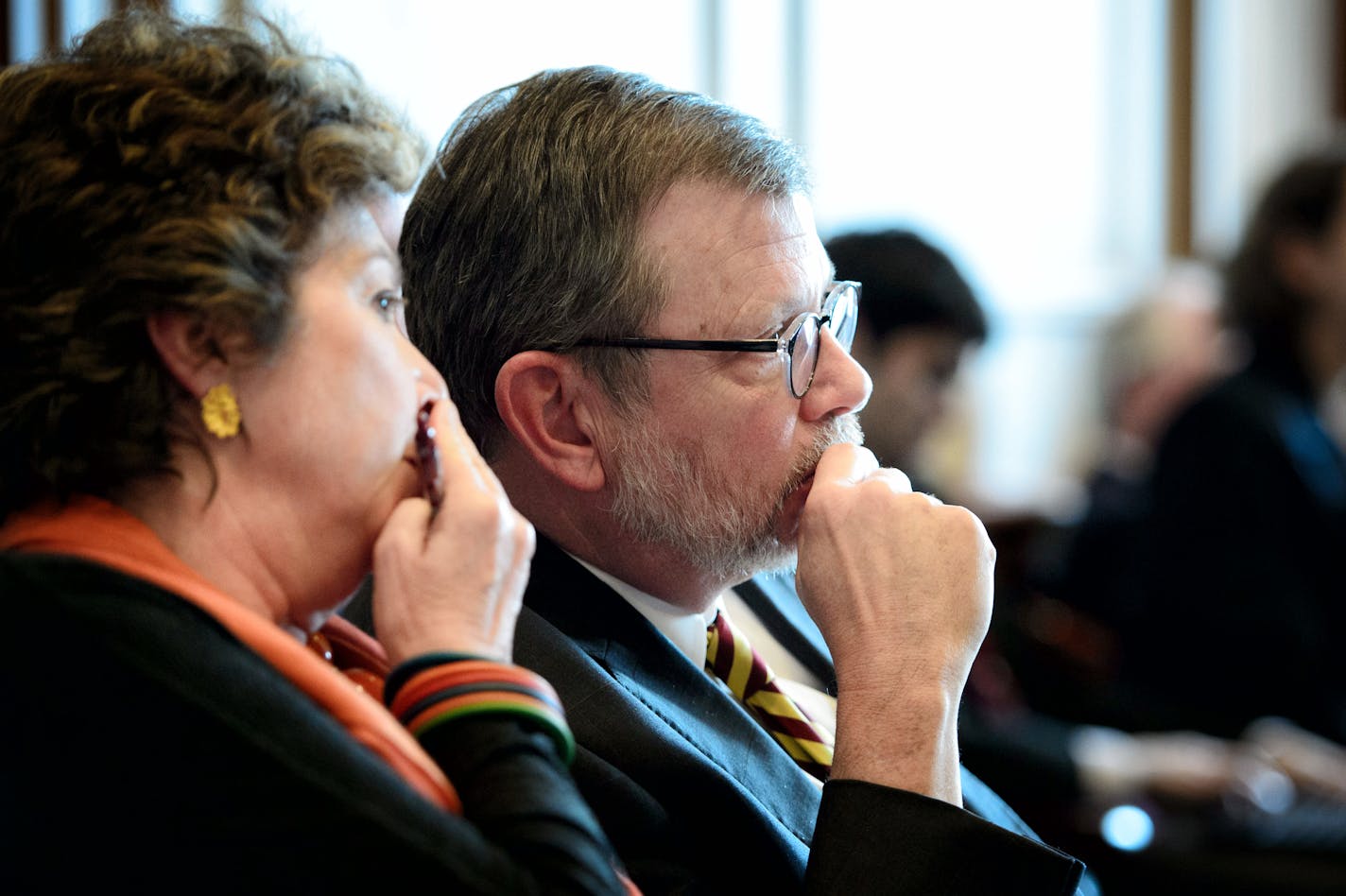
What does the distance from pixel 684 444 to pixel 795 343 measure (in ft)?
0.51

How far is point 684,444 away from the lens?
1452mm

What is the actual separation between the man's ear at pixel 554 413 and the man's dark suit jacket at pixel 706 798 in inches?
3.9

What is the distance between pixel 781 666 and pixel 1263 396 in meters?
1.94

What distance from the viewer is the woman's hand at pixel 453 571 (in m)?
0.99

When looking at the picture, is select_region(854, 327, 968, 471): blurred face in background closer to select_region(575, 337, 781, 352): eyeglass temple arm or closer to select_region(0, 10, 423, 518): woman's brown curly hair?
select_region(575, 337, 781, 352): eyeglass temple arm

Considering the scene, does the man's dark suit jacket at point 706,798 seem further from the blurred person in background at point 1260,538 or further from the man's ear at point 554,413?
the blurred person in background at point 1260,538

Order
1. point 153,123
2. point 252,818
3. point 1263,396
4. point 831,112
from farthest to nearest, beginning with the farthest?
1. point 831,112
2. point 1263,396
3. point 153,123
4. point 252,818

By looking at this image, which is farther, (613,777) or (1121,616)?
(1121,616)

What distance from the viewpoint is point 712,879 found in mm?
1260

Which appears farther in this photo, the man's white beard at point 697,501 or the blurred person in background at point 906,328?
the blurred person in background at point 906,328

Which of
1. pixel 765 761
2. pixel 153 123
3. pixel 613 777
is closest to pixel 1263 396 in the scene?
pixel 765 761

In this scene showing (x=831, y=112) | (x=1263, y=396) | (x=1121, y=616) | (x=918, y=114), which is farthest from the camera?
(x=918, y=114)

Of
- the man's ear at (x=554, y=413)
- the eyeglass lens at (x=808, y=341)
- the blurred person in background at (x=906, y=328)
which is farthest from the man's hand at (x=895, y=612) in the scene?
the blurred person in background at (x=906, y=328)

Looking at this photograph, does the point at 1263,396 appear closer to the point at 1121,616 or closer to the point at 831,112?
the point at 1121,616
